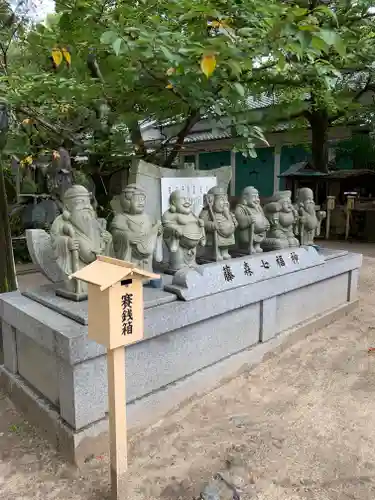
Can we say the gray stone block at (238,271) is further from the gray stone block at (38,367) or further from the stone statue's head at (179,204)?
the gray stone block at (38,367)

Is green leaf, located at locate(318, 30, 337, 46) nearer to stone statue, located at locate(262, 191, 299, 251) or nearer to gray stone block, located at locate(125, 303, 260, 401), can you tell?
A: gray stone block, located at locate(125, 303, 260, 401)

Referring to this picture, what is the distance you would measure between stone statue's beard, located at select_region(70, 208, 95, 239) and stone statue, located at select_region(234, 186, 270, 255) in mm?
2172

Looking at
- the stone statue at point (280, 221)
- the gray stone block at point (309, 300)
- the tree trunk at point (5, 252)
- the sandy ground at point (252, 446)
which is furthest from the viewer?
the stone statue at point (280, 221)

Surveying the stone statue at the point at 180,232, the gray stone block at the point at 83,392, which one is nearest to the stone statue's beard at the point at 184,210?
the stone statue at the point at 180,232

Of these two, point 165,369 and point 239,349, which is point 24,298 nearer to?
point 165,369

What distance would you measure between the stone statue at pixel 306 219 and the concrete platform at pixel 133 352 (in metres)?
1.30

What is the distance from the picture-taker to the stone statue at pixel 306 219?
5707 mm

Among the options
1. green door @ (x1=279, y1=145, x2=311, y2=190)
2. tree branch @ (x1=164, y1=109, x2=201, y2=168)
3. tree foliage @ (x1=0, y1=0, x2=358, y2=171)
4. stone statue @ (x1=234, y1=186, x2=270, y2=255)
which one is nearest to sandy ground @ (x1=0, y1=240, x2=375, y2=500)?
stone statue @ (x1=234, y1=186, x2=270, y2=255)

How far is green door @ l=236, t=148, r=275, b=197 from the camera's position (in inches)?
606

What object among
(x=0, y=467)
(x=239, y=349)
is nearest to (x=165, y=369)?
(x=239, y=349)

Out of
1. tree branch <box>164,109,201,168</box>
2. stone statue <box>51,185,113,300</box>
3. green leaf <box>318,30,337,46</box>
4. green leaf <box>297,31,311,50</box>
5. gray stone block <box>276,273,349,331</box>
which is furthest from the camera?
tree branch <box>164,109,201,168</box>

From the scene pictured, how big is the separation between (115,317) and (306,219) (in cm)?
411

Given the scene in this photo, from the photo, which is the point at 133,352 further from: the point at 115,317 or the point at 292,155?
the point at 292,155

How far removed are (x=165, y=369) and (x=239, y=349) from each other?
1.02 metres
